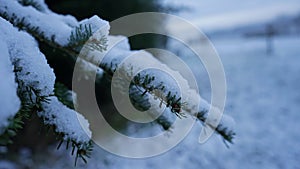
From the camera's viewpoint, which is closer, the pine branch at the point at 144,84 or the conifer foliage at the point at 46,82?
the conifer foliage at the point at 46,82

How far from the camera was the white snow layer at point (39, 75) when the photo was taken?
0.43 metres

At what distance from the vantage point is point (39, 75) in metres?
0.44

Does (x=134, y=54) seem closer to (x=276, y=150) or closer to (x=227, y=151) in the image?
(x=227, y=151)

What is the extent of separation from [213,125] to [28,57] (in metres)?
0.49

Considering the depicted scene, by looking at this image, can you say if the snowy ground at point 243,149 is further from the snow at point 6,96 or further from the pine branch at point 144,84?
the snow at point 6,96

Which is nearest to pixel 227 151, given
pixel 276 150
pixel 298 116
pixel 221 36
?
pixel 276 150

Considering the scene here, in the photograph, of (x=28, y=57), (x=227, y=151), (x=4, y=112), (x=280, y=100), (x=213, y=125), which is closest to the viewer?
(x=4, y=112)

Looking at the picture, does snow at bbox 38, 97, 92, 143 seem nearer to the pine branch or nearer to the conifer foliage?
the conifer foliage

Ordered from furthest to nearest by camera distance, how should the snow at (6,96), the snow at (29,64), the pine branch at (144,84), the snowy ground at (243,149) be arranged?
1. the snowy ground at (243,149)
2. the pine branch at (144,84)
3. the snow at (29,64)
4. the snow at (6,96)

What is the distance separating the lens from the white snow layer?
430mm

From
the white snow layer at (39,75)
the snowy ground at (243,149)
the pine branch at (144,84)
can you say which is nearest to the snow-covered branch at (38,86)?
the white snow layer at (39,75)

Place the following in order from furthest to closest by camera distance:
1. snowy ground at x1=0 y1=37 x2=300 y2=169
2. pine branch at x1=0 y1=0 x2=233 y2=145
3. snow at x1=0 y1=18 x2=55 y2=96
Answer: snowy ground at x1=0 y1=37 x2=300 y2=169 < pine branch at x1=0 y1=0 x2=233 y2=145 < snow at x1=0 y1=18 x2=55 y2=96

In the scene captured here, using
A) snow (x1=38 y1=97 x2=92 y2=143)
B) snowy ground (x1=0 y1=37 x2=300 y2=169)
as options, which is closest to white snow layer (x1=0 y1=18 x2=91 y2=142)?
snow (x1=38 y1=97 x2=92 y2=143)

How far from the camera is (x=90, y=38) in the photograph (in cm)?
60
